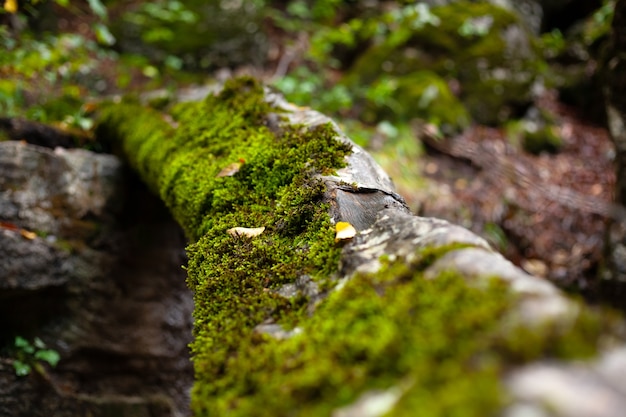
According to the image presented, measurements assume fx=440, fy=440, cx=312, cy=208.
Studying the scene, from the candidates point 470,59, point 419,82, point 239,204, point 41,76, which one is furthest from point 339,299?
point 470,59

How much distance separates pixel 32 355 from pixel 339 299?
281cm

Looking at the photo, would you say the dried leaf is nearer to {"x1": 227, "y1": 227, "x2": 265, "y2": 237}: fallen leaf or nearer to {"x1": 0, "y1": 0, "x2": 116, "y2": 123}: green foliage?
{"x1": 0, "y1": 0, "x2": 116, "y2": 123}: green foliage

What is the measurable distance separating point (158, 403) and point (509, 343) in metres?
3.35

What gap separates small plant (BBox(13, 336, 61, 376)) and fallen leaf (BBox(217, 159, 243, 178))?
198cm

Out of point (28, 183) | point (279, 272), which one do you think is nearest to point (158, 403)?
point (28, 183)

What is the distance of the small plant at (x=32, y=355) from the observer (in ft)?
9.74

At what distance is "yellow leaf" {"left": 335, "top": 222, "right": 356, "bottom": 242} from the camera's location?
154cm

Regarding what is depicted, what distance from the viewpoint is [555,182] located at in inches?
233

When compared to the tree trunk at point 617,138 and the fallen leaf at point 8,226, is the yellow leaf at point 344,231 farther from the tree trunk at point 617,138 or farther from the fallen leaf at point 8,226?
the tree trunk at point 617,138

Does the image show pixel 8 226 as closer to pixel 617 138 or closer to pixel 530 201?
pixel 617 138

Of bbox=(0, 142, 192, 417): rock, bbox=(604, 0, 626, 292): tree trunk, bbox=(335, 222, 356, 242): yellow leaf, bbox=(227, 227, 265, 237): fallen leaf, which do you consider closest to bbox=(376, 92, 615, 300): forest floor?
bbox=(604, 0, 626, 292): tree trunk

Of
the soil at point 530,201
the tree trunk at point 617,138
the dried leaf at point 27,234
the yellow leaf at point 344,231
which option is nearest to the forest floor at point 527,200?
the soil at point 530,201

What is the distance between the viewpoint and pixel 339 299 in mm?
1279

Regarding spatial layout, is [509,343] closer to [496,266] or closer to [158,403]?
[496,266]
